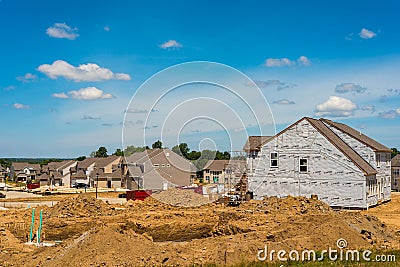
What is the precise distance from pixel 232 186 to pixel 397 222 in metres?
18.6

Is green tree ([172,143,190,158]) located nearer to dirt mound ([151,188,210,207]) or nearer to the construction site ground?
dirt mound ([151,188,210,207])

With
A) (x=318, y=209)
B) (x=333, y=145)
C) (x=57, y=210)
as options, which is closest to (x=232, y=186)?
(x=333, y=145)

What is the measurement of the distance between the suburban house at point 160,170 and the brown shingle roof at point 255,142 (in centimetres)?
2148

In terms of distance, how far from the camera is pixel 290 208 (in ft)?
91.8

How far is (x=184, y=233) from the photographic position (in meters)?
25.3

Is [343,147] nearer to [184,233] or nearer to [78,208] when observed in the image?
[184,233]

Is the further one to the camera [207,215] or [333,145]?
[333,145]

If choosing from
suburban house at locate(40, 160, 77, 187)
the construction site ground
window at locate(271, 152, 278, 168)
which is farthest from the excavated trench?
suburban house at locate(40, 160, 77, 187)

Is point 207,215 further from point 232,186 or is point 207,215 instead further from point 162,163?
point 162,163

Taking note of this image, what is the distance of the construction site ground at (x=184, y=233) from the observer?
14477 millimetres

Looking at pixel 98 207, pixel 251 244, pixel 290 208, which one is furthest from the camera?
pixel 98 207

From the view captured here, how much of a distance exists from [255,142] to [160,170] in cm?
2715

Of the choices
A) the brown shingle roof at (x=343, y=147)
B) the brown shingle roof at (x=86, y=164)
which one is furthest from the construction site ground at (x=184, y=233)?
the brown shingle roof at (x=86, y=164)

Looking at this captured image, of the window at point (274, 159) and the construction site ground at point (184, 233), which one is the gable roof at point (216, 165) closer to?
the window at point (274, 159)
